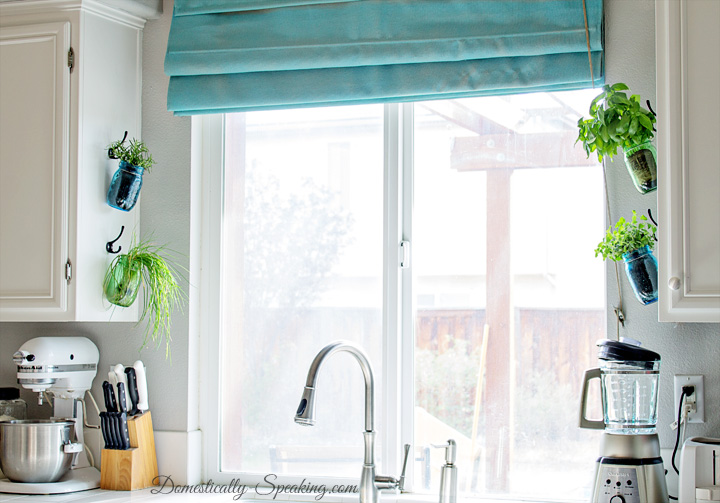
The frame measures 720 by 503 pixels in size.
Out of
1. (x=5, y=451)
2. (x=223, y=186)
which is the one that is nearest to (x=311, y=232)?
(x=223, y=186)

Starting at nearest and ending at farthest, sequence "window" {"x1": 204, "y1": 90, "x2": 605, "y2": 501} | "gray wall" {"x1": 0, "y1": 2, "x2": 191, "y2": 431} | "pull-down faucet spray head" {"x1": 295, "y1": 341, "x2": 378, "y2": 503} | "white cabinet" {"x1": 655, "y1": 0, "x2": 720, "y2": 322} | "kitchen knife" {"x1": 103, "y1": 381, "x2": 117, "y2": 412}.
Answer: "white cabinet" {"x1": 655, "y1": 0, "x2": 720, "y2": 322} < "pull-down faucet spray head" {"x1": 295, "y1": 341, "x2": 378, "y2": 503} < "window" {"x1": 204, "y1": 90, "x2": 605, "y2": 501} < "kitchen knife" {"x1": 103, "y1": 381, "x2": 117, "y2": 412} < "gray wall" {"x1": 0, "y1": 2, "x2": 191, "y2": 431}

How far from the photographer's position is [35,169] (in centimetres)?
217

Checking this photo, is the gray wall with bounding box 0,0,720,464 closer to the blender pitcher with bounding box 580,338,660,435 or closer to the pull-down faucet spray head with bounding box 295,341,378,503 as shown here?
the blender pitcher with bounding box 580,338,660,435

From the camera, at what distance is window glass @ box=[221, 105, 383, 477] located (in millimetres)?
2271

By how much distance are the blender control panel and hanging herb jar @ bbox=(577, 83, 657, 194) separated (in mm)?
643

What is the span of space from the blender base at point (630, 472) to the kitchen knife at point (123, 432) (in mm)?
1264

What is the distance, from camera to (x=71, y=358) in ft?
7.42

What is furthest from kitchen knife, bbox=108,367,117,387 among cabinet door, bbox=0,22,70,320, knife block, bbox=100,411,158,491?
cabinet door, bbox=0,22,70,320

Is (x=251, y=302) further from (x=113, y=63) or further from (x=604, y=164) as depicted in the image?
(x=604, y=164)

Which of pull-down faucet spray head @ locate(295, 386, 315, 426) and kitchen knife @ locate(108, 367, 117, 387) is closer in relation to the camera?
pull-down faucet spray head @ locate(295, 386, 315, 426)

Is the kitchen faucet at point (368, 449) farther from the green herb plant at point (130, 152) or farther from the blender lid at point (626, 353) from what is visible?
the green herb plant at point (130, 152)

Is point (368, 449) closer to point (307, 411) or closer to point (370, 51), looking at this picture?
point (307, 411)

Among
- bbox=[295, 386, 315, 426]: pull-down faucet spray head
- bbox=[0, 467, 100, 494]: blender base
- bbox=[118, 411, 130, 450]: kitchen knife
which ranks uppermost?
bbox=[295, 386, 315, 426]: pull-down faucet spray head

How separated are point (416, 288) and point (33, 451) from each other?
114cm
